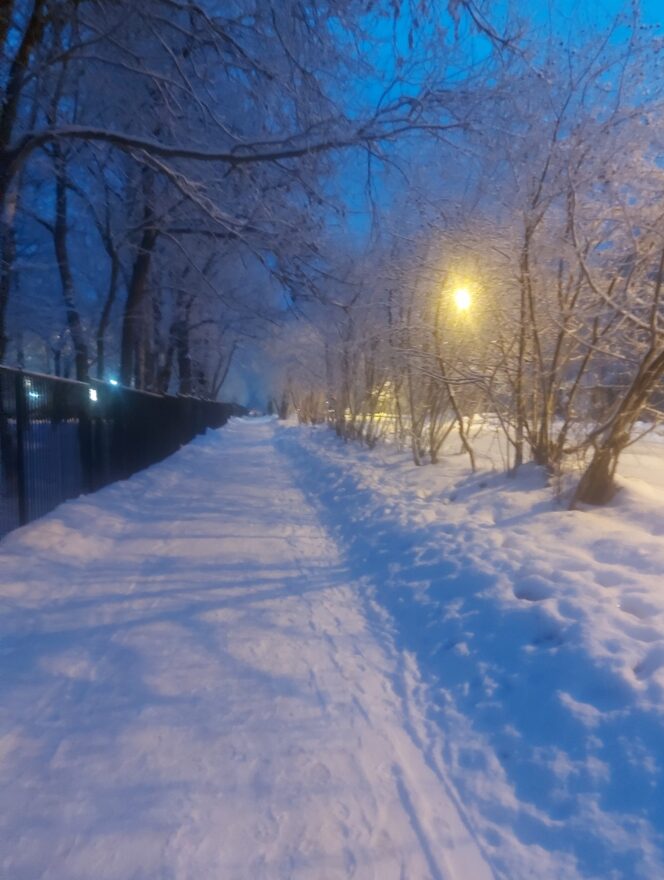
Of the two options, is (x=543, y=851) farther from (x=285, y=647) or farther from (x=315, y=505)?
(x=315, y=505)

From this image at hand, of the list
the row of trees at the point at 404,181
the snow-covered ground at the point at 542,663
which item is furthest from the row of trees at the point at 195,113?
the snow-covered ground at the point at 542,663

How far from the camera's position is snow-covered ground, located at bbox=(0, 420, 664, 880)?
9.45 feet

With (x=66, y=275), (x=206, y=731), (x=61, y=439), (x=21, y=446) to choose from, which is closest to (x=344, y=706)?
(x=206, y=731)

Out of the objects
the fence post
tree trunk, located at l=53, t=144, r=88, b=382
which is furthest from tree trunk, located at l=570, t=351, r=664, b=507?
tree trunk, located at l=53, t=144, r=88, b=382

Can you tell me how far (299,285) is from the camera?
29.2ft

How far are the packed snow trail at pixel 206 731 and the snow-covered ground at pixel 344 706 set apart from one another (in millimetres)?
14

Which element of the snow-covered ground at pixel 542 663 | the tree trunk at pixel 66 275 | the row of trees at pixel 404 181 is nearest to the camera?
the snow-covered ground at pixel 542 663

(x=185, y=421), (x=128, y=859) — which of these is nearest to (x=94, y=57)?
(x=128, y=859)

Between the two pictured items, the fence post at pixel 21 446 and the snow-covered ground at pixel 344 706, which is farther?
the fence post at pixel 21 446

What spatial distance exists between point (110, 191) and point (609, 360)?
8.25m

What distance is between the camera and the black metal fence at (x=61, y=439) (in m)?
7.76

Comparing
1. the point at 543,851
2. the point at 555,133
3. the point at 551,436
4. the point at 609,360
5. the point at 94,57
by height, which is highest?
the point at 94,57

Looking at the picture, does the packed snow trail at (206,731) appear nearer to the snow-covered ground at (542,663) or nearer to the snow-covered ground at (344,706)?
the snow-covered ground at (344,706)

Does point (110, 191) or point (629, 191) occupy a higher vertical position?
point (110, 191)
